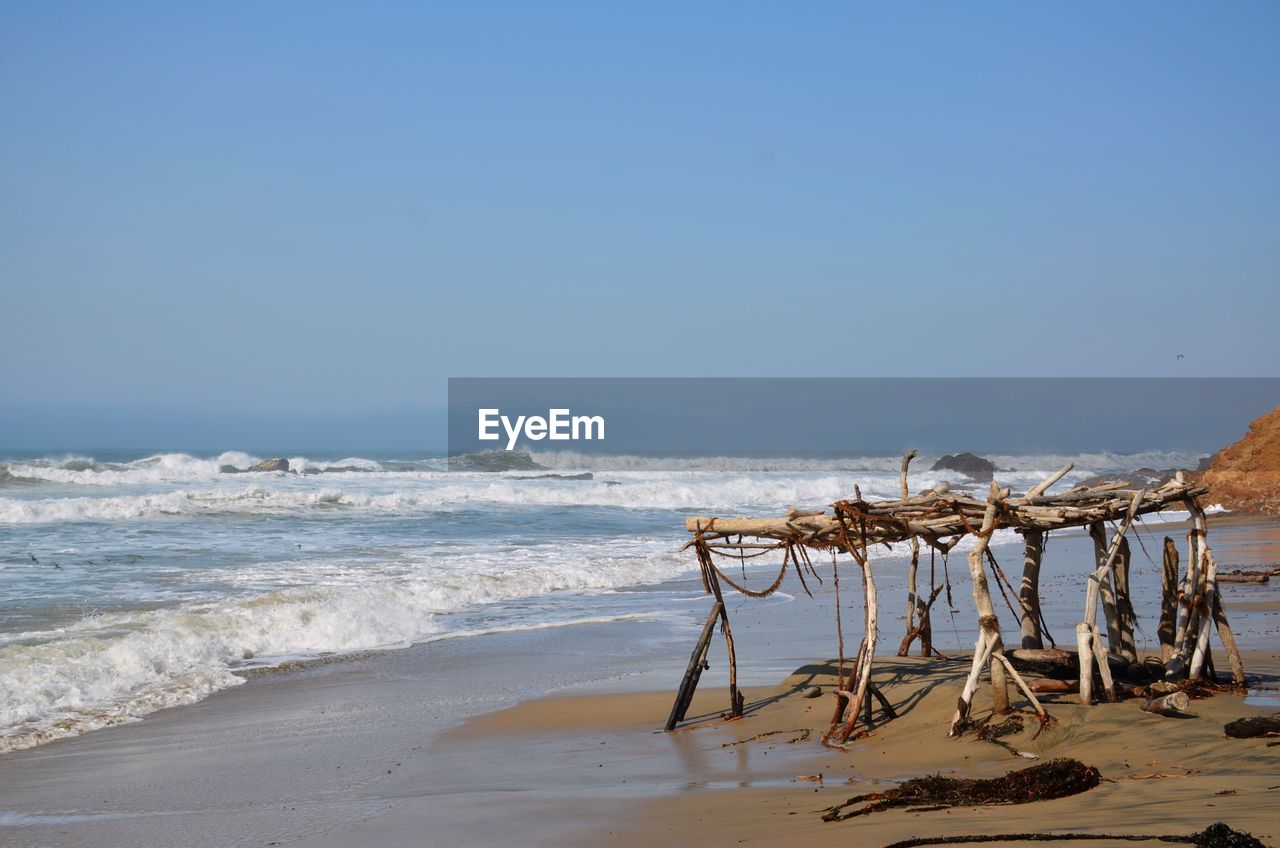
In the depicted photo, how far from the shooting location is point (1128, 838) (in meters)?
4.63

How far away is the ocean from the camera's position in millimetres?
11195

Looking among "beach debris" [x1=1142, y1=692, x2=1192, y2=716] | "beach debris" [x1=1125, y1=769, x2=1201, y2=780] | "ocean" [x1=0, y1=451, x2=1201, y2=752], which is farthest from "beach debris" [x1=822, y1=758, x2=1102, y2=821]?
"ocean" [x1=0, y1=451, x2=1201, y2=752]

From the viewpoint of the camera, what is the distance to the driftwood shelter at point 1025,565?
7.62m

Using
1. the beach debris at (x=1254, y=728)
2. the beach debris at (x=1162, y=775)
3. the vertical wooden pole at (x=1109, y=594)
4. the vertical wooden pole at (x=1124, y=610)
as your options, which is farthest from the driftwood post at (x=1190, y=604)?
the beach debris at (x=1162, y=775)

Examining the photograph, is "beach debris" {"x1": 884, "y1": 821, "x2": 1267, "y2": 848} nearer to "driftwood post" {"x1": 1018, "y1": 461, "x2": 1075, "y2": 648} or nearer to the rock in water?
"driftwood post" {"x1": 1018, "y1": 461, "x2": 1075, "y2": 648}

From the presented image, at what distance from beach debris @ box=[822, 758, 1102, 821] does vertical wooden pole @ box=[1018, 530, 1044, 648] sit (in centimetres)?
265

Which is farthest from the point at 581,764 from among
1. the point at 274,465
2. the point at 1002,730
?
the point at 274,465

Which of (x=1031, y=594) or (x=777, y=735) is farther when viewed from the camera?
(x=1031, y=594)

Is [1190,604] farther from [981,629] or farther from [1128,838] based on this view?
[1128,838]

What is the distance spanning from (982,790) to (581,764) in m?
3.01

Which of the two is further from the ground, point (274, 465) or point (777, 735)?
point (274, 465)

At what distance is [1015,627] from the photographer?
13109mm

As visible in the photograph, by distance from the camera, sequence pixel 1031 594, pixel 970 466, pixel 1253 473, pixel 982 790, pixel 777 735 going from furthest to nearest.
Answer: pixel 970 466 → pixel 1253 473 → pixel 1031 594 → pixel 777 735 → pixel 982 790

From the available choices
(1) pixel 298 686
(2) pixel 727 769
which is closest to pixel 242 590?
(1) pixel 298 686
